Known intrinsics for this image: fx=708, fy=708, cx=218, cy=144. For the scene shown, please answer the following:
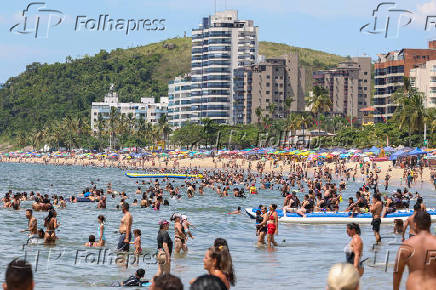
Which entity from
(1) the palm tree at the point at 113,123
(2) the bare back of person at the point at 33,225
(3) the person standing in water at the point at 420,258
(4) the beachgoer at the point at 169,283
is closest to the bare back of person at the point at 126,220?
(2) the bare back of person at the point at 33,225

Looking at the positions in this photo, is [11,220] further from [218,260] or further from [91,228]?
[218,260]

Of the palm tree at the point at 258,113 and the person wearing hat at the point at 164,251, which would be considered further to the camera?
the palm tree at the point at 258,113

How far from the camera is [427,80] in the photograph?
124m

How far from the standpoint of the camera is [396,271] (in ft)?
27.2

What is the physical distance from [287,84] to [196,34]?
28858mm

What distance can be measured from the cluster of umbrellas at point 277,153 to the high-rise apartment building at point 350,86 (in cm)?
6019

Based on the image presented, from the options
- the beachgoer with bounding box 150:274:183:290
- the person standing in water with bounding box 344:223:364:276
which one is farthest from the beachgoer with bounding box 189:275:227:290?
the person standing in water with bounding box 344:223:364:276

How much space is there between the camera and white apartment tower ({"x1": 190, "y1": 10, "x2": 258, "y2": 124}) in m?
183

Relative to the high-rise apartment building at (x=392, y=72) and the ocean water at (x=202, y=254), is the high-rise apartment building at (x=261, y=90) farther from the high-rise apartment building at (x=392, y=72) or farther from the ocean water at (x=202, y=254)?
the ocean water at (x=202, y=254)

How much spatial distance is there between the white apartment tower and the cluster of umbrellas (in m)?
31.6

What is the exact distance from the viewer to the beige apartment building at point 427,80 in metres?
123

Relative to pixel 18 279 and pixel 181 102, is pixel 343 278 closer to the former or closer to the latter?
pixel 18 279

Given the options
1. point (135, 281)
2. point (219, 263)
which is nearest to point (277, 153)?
point (135, 281)

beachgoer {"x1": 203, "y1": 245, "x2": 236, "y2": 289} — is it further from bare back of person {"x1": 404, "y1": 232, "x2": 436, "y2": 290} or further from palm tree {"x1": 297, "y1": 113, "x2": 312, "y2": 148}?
palm tree {"x1": 297, "y1": 113, "x2": 312, "y2": 148}
